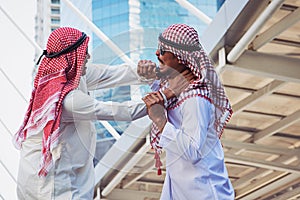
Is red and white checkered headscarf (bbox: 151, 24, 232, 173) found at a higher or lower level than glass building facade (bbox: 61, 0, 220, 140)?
lower

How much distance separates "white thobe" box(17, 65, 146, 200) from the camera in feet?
5.56

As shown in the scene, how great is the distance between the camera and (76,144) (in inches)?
75.8

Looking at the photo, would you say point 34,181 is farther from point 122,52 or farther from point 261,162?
point 261,162

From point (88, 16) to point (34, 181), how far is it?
1.80 feet

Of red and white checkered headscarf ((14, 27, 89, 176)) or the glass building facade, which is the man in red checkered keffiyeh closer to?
the glass building facade

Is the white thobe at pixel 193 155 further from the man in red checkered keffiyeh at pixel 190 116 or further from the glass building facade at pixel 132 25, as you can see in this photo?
the glass building facade at pixel 132 25

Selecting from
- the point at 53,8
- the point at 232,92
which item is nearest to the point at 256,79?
the point at 232,92

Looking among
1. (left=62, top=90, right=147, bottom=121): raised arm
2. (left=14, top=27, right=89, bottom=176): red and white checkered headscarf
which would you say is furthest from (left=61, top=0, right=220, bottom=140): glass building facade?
(left=14, top=27, right=89, bottom=176): red and white checkered headscarf

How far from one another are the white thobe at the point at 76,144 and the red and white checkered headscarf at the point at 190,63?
87mm

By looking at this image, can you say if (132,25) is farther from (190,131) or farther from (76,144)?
(76,144)

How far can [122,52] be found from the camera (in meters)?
1.60

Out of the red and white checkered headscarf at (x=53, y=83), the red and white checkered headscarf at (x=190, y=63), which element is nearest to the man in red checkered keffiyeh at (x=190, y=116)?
the red and white checkered headscarf at (x=190, y=63)

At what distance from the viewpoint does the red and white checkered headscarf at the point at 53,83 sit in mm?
1913

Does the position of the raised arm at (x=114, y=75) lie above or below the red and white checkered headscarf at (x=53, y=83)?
below
